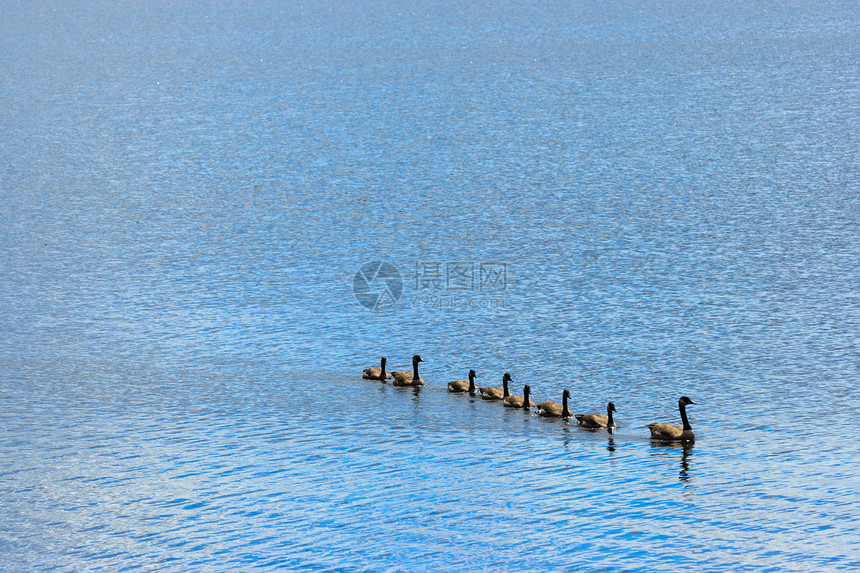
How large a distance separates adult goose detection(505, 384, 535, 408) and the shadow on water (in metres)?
6.09

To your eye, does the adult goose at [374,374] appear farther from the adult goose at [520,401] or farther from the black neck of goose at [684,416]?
the black neck of goose at [684,416]

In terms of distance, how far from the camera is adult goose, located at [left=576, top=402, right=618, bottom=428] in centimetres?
4275

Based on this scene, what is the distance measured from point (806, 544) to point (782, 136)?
7898 cm

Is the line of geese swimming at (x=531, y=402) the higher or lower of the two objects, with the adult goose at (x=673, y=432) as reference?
higher

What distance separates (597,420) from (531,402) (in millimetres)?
4183

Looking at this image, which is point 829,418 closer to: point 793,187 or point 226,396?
Result: point 226,396

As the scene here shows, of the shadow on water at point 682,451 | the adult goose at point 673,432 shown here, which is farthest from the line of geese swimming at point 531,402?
the shadow on water at point 682,451

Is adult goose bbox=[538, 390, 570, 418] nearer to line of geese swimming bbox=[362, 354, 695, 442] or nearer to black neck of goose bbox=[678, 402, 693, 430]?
line of geese swimming bbox=[362, 354, 695, 442]

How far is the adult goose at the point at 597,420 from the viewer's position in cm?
4275

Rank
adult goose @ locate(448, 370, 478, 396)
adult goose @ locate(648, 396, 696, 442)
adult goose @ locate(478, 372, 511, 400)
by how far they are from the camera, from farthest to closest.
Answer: adult goose @ locate(448, 370, 478, 396), adult goose @ locate(478, 372, 511, 400), adult goose @ locate(648, 396, 696, 442)

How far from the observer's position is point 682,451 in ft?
→ 133

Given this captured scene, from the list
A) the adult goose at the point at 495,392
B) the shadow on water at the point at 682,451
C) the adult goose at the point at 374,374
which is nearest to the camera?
the shadow on water at the point at 682,451

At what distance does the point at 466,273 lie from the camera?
222 feet

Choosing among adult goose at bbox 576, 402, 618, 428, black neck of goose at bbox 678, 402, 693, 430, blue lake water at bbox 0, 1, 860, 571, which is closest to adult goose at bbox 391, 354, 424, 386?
blue lake water at bbox 0, 1, 860, 571
